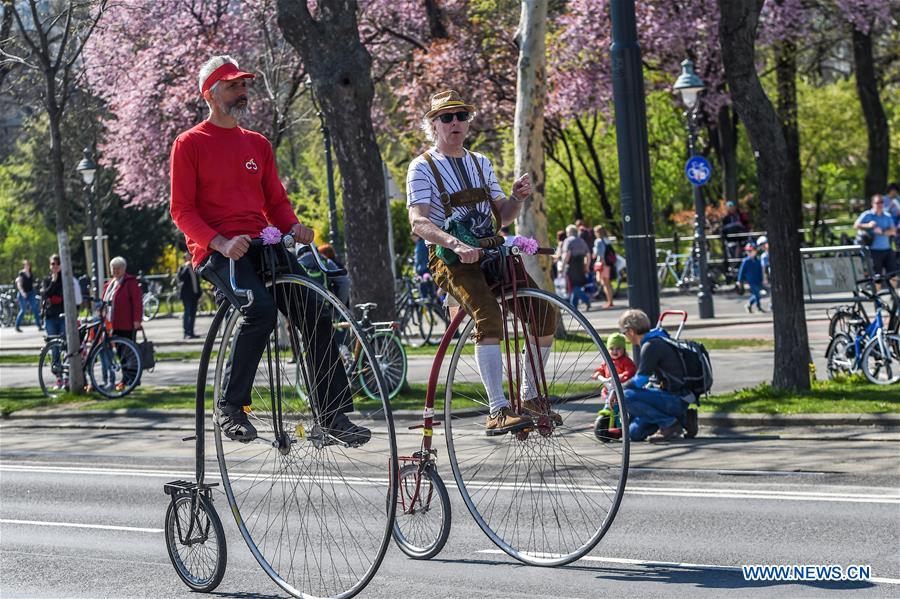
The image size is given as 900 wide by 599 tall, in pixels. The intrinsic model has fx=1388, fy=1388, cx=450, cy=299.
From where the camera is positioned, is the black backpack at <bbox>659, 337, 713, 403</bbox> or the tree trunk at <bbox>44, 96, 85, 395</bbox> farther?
the tree trunk at <bbox>44, 96, 85, 395</bbox>

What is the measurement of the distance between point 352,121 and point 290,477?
9.67 metres

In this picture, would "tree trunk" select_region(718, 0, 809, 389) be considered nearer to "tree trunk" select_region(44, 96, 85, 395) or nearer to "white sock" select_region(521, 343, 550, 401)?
"white sock" select_region(521, 343, 550, 401)

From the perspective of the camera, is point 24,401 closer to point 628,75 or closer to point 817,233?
point 628,75

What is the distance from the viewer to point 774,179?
13812 millimetres

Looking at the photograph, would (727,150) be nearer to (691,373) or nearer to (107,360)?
(107,360)

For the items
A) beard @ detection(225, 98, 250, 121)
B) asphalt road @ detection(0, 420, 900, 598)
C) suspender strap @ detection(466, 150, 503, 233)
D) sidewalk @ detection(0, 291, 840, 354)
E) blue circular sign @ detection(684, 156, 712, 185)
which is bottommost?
asphalt road @ detection(0, 420, 900, 598)

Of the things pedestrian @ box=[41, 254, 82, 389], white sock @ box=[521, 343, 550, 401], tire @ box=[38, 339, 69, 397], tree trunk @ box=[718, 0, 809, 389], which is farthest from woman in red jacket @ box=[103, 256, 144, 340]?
white sock @ box=[521, 343, 550, 401]

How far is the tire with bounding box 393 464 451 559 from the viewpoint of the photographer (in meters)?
7.21

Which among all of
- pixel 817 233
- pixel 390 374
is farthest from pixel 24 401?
pixel 817 233

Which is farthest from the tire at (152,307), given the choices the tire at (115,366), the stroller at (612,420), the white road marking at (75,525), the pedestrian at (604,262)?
the white road marking at (75,525)

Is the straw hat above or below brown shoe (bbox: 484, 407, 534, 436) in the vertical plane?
above

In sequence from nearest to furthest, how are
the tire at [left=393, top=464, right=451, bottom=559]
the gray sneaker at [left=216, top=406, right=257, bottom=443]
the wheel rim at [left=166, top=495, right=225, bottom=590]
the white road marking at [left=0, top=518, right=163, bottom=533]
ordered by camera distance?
1. the gray sneaker at [left=216, top=406, right=257, bottom=443]
2. the wheel rim at [left=166, top=495, right=225, bottom=590]
3. the tire at [left=393, top=464, right=451, bottom=559]
4. the white road marking at [left=0, top=518, right=163, bottom=533]

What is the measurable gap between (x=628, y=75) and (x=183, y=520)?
856 cm

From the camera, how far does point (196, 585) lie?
7086 millimetres
